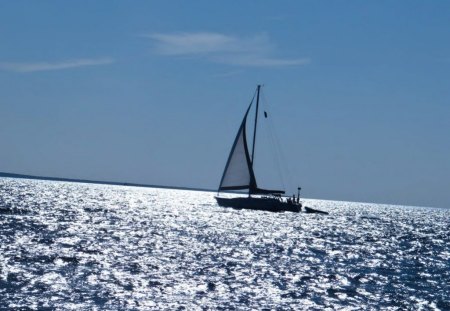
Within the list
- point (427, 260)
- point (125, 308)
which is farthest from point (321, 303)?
point (427, 260)

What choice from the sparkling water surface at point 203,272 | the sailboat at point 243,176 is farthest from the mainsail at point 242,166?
the sparkling water surface at point 203,272

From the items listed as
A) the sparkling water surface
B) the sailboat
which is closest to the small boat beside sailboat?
the sailboat

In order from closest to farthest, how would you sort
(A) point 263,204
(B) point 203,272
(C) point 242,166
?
(B) point 203,272 → (A) point 263,204 → (C) point 242,166

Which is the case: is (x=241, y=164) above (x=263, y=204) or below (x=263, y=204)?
above

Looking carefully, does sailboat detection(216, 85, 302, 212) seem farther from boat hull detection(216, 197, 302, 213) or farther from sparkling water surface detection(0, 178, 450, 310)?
sparkling water surface detection(0, 178, 450, 310)

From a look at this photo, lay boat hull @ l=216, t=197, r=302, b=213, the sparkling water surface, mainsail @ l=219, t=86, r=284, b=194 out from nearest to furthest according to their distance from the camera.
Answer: the sparkling water surface → boat hull @ l=216, t=197, r=302, b=213 → mainsail @ l=219, t=86, r=284, b=194

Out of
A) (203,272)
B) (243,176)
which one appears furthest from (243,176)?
(203,272)

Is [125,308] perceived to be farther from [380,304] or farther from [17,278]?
[380,304]

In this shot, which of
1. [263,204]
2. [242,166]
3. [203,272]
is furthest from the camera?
[242,166]

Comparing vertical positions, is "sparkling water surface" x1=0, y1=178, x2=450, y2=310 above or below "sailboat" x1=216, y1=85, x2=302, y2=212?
below

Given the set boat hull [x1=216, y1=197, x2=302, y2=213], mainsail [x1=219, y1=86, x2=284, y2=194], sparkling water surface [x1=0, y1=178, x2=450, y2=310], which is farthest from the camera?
mainsail [x1=219, y1=86, x2=284, y2=194]

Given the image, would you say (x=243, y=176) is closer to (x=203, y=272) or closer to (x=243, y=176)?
(x=243, y=176)

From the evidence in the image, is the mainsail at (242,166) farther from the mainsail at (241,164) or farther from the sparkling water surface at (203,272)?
the sparkling water surface at (203,272)

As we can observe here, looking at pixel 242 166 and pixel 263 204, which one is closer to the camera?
pixel 263 204
